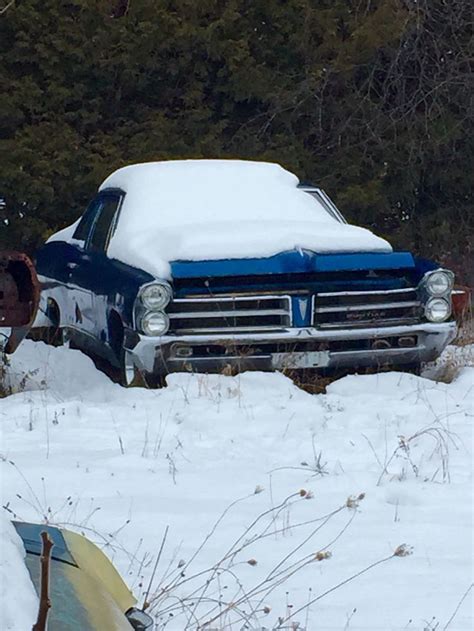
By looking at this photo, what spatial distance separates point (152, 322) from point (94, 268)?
130cm

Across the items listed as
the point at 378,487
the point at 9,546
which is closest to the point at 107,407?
the point at 378,487

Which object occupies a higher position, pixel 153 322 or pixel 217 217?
pixel 217 217

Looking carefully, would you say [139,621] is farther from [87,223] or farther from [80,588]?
[87,223]

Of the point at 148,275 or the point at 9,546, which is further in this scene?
the point at 148,275

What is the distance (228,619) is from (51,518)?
3.64 feet

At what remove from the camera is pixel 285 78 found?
13.1 metres

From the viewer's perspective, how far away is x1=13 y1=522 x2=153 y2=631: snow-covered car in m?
2.19

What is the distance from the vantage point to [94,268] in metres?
7.90

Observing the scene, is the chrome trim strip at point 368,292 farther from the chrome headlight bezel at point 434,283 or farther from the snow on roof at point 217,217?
the snow on roof at point 217,217

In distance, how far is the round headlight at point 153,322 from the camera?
6746mm

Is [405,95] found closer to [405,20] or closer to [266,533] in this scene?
[405,20]

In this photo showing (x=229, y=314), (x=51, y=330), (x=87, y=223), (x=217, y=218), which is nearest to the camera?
(x=229, y=314)

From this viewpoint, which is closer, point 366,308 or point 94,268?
point 366,308

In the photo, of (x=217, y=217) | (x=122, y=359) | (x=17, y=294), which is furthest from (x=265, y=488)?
(x=217, y=217)
